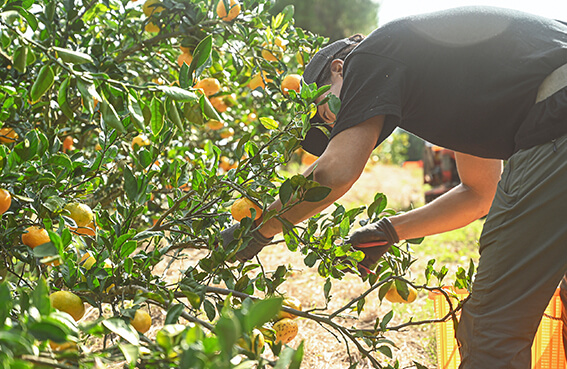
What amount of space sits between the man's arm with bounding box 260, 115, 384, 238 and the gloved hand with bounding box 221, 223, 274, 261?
0.11 meters

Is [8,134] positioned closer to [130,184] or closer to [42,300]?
[130,184]

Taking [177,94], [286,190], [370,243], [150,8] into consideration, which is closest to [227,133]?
[150,8]

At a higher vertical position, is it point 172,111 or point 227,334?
point 172,111

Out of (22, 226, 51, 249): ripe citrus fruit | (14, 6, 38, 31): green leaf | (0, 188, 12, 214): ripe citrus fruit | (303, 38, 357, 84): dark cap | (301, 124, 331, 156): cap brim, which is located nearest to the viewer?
(14, 6, 38, 31): green leaf

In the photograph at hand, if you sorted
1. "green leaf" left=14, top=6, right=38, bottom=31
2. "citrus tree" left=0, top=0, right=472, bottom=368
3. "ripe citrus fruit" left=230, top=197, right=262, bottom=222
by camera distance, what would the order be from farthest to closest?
1. "ripe citrus fruit" left=230, top=197, right=262, bottom=222
2. "green leaf" left=14, top=6, right=38, bottom=31
3. "citrus tree" left=0, top=0, right=472, bottom=368

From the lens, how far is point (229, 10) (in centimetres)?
160

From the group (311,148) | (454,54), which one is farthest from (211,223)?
(454,54)

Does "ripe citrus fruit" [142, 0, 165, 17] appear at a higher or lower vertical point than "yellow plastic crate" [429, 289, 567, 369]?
higher

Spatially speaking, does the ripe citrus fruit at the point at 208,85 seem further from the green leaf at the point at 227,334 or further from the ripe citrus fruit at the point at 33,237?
the green leaf at the point at 227,334

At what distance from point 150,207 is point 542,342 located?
5.27ft

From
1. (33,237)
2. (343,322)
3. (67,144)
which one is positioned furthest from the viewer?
(343,322)

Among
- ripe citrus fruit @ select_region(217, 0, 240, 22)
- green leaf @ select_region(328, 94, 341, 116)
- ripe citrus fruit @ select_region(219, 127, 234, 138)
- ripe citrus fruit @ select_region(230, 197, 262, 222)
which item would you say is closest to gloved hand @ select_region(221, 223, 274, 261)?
ripe citrus fruit @ select_region(230, 197, 262, 222)

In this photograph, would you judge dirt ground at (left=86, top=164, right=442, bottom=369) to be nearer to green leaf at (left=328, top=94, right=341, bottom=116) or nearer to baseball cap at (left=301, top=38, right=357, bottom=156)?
baseball cap at (left=301, top=38, right=357, bottom=156)

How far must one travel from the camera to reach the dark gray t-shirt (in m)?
1.21
